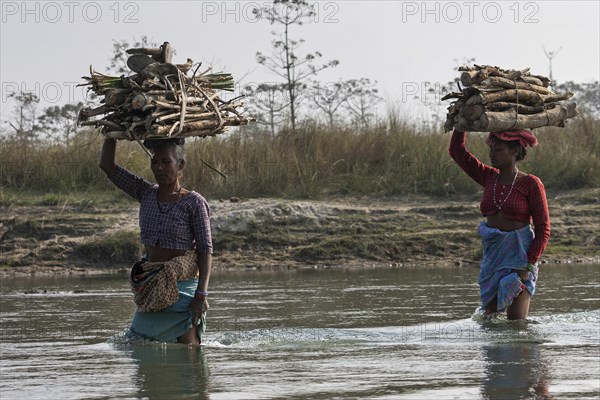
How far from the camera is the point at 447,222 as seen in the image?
1517 centimetres

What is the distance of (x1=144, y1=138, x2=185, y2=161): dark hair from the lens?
23.3 feet

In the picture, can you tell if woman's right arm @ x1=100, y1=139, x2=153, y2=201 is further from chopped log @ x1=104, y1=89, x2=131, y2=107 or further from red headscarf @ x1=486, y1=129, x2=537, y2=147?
red headscarf @ x1=486, y1=129, x2=537, y2=147

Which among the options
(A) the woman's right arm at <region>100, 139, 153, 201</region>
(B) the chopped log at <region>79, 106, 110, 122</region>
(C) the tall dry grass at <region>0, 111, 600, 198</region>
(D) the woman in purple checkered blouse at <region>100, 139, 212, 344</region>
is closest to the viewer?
(D) the woman in purple checkered blouse at <region>100, 139, 212, 344</region>

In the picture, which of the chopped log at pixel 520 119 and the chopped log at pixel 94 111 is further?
the chopped log at pixel 520 119

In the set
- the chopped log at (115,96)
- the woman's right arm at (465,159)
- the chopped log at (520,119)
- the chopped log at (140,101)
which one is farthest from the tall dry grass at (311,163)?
the chopped log at (140,101)

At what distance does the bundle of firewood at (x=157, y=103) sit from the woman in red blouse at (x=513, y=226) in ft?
6.39

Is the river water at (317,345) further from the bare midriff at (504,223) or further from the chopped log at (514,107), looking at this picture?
the chopped log at (514,107)

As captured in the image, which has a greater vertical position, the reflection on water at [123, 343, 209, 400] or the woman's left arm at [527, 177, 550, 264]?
the woman's left arm at [527, 177, 550, 264]

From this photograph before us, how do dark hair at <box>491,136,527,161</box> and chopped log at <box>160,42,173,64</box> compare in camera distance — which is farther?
dark hair at <box>491,136,527,161</box>

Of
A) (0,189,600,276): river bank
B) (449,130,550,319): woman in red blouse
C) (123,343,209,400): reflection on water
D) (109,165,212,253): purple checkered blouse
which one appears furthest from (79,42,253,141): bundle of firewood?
(0,189,600,276): river bank

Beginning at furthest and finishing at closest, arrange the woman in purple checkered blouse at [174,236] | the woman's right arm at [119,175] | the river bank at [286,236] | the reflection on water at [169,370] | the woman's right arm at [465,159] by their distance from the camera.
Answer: the river bank at [286,236] < the woman's right arm at [465,159] < the woman's right arm at [119,175] < the woman in purple checkered blouse at [174,236] < the reflection on water at [169,370]

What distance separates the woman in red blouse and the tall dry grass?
7.90 meters

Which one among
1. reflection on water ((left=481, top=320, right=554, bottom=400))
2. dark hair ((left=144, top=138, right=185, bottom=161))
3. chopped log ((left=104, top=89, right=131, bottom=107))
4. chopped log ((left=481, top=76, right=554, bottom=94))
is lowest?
reflection on water ((left=481, top=320, right=554, bottom=400))

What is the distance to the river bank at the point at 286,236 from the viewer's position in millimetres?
14008
